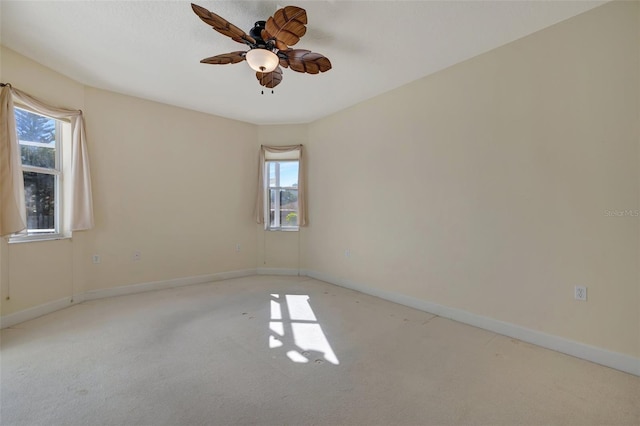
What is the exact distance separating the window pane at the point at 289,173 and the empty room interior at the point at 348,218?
93cm

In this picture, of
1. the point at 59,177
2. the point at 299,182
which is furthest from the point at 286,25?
the point at 59,177

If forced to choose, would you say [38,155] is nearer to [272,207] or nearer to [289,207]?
[272,207]

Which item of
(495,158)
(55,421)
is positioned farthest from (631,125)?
(55,421)

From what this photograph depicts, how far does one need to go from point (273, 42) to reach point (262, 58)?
0.53ft

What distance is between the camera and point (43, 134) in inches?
128

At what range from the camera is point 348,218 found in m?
4.34

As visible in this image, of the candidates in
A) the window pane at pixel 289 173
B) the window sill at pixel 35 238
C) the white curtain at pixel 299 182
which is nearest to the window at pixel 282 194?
the window pane at pixel 289 173

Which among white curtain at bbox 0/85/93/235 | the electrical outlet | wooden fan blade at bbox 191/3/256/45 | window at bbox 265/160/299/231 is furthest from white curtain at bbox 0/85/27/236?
the electrical outlet

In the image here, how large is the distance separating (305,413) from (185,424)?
25.1 inches

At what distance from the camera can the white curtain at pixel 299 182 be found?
4.93 metres

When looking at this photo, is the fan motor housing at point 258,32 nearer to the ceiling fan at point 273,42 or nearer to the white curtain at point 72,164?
the ceiling fan at point 273,42

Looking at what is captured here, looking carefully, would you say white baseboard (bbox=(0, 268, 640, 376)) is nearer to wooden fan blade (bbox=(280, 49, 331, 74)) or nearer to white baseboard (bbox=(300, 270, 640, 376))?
white baseboard (bbox=(300, 270, 640, 376))

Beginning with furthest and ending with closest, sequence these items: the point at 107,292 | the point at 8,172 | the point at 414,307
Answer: the point at 107,292
the point at 414,307
the point at 8,172

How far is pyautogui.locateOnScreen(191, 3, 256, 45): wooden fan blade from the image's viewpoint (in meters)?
1.82
